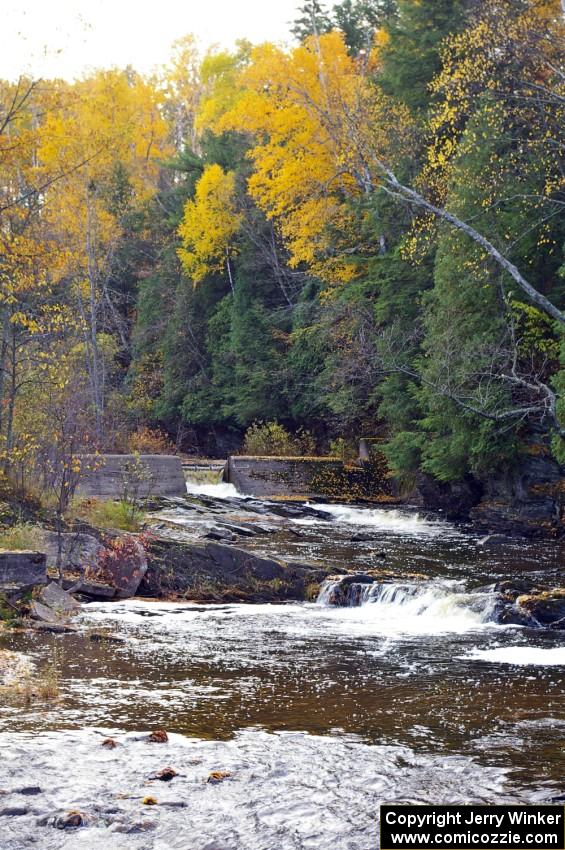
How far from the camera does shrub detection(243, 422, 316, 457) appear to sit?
3425 cm

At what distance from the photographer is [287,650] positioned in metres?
10.5

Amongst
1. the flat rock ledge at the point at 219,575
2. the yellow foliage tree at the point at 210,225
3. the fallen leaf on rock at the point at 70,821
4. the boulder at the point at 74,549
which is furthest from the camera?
the yellow foliage tree at the point at 210,225

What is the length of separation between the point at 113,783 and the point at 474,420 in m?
17.2

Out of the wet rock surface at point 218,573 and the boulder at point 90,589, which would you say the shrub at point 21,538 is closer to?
the boulder at point 90,589

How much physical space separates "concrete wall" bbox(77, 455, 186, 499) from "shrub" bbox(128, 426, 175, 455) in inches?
199

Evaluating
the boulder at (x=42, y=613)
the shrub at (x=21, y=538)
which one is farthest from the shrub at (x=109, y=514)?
the boulder at (x=42, y=613)

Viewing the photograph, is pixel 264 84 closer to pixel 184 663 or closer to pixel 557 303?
pixel 557 303

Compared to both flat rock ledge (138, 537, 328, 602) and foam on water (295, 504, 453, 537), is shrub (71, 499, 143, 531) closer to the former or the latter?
flat rock ledge (138, 537, 328, 602)

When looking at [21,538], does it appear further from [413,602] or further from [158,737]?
[158,737]

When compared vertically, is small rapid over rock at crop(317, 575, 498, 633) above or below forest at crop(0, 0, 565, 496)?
below

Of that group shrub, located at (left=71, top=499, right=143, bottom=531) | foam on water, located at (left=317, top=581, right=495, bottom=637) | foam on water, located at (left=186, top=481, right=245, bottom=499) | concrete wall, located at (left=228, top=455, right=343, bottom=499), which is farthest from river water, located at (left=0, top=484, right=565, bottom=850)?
concrete wall, located at (left=228, top=455, right=343, bottom=499)

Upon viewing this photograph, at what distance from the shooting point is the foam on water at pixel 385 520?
2258 centimetres

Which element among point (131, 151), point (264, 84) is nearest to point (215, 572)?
point (264, 84)

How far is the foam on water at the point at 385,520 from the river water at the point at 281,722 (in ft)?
28.6
